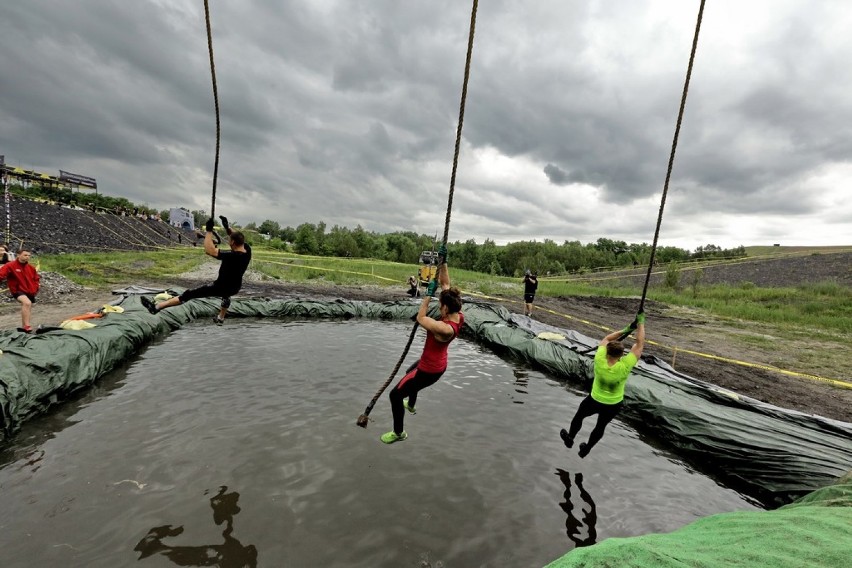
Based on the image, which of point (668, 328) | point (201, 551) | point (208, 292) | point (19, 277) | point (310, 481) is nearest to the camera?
point (201, 551)

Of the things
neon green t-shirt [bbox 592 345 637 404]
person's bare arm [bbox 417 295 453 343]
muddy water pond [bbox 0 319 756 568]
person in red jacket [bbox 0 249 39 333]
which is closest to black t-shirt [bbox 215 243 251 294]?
muddy water pond [bbox 0 319 756 568]

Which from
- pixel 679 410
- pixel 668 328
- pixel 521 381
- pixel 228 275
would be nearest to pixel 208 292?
pixel 228 275

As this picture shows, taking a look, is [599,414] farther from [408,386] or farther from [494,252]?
[494,252]

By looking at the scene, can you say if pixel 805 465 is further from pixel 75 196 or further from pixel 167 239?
pixel 75 196

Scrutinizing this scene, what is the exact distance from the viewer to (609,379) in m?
5.96

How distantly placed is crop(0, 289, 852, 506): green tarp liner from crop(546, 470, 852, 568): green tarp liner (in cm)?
326

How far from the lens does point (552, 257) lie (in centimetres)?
10819

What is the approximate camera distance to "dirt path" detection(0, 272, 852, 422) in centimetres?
1005

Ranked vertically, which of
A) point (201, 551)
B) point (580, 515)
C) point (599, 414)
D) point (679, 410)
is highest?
point (599, 414)

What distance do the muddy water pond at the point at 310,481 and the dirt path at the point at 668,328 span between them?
223 inches

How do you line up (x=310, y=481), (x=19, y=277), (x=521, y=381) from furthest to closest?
(x=521, y=381)
(x=19, y=277)
(x=310, y=481)

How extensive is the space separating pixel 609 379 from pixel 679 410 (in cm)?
288

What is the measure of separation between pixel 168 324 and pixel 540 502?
559 inches

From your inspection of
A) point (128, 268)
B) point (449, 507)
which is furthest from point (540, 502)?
point (128, 268)
